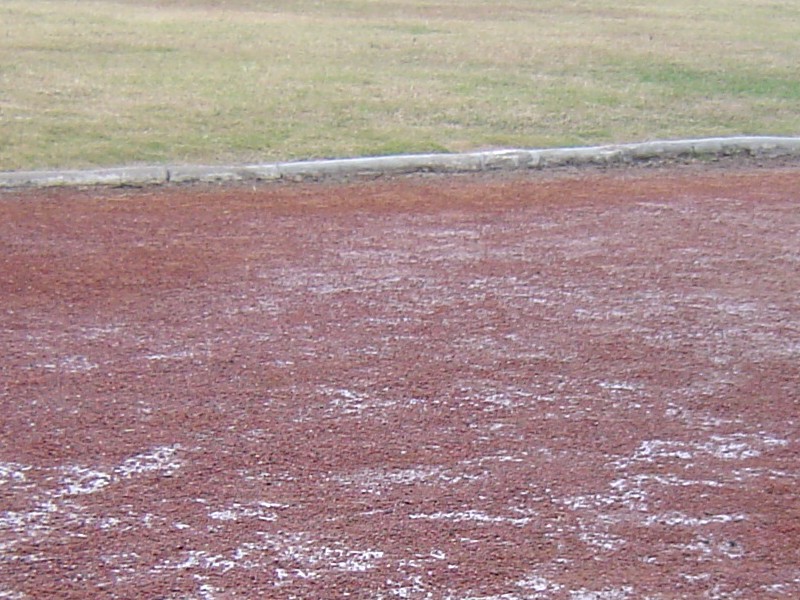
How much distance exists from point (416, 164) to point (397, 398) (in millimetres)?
4449

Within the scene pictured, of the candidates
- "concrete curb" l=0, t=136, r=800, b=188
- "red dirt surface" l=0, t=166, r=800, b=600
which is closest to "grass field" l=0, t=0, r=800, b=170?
"concrete curb" l=0, t=136, r=800, b=188

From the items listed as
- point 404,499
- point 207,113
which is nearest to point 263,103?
point 207,113

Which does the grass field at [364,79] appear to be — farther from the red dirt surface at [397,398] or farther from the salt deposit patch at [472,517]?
the salt deposit patch at [472,517]

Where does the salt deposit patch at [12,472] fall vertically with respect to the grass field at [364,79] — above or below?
below

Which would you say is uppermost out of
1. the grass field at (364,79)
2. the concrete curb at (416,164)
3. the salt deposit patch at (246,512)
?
the grass field at (364,79)

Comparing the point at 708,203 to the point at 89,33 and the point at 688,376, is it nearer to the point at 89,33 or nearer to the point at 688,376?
the point at 688,376

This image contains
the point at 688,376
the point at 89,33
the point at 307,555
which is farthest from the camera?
the point at 89,33

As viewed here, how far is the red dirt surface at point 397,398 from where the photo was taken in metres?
4.01

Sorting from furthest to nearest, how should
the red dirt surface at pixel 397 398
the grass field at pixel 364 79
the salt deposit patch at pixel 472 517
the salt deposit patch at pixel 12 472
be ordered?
the grass field at pixel 364 79 → the salt deposit patch at pixel 12 472 → the salt deposit patch at pixel 472 517 → the red dirt surface at pixel 397 398

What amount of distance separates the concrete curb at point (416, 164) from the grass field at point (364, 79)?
458mm

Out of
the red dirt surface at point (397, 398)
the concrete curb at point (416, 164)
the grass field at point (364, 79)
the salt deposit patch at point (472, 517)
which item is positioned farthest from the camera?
the grass field at point (364, 79)

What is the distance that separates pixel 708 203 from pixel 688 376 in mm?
3299

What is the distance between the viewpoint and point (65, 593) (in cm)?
376

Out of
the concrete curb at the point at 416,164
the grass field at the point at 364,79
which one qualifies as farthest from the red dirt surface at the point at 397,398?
the grass field at the point at 364,79
